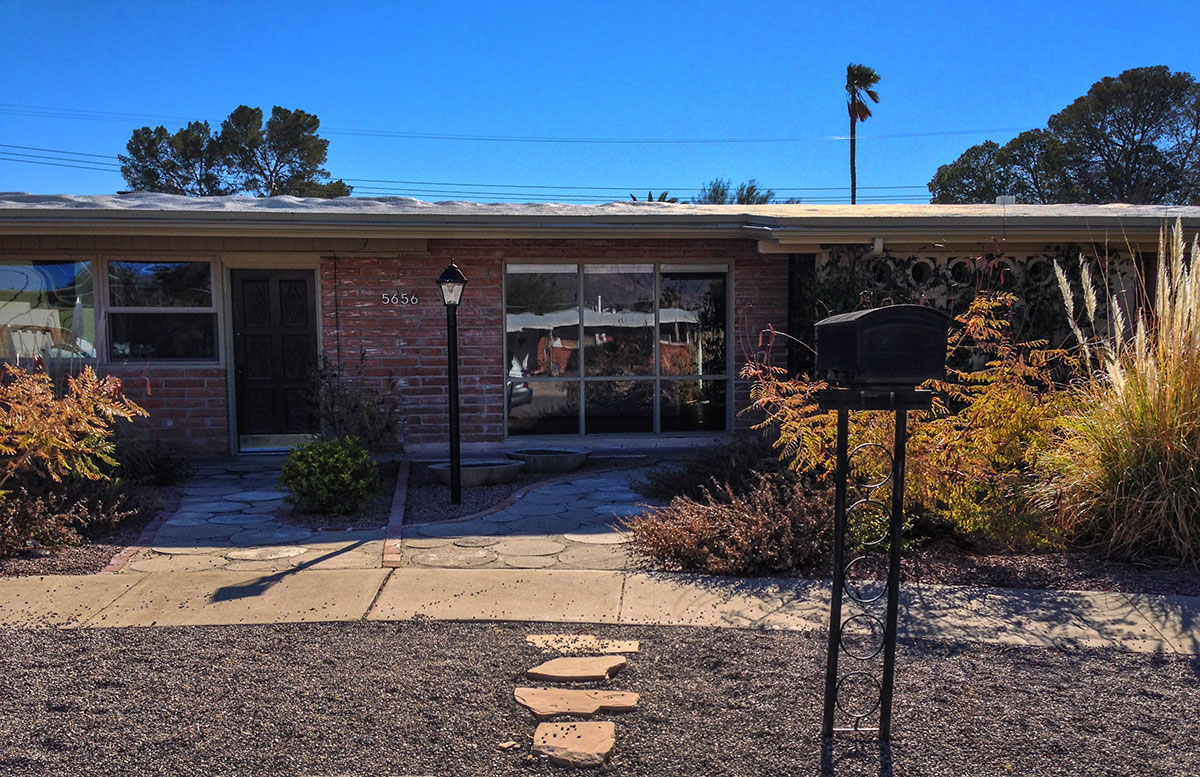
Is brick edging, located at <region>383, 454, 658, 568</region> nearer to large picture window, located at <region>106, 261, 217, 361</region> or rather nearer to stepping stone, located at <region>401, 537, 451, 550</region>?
stepping stone, located at <region>401, 537, 451, 550</region>

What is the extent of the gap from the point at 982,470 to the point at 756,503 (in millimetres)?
1472

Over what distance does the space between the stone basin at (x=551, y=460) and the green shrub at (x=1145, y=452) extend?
15.8 ft

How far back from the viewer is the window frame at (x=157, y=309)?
9703 millimetres

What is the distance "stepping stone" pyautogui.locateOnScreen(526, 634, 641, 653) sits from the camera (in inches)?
162

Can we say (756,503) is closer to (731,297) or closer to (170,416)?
(731,297)

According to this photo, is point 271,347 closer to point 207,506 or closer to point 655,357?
point 207,506

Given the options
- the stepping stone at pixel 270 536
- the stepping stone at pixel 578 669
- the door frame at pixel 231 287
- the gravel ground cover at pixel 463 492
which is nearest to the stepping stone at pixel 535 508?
the gravel ground cover at pixel 463 492

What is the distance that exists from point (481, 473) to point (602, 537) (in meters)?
2.28

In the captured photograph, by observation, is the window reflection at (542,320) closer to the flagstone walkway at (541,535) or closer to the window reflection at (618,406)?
the window reflection at (618,406)

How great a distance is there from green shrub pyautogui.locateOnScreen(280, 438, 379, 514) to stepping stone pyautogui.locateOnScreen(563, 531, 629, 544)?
1.93 meters

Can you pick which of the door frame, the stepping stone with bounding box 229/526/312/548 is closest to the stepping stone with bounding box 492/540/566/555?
the stepping stone with bounding box 229/526/312/548

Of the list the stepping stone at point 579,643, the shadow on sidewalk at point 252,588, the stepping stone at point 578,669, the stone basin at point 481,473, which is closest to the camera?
the stepping stone at point 578,669

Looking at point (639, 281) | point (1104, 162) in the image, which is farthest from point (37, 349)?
point (1104, 162)

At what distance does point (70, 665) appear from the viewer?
13.1 ft
